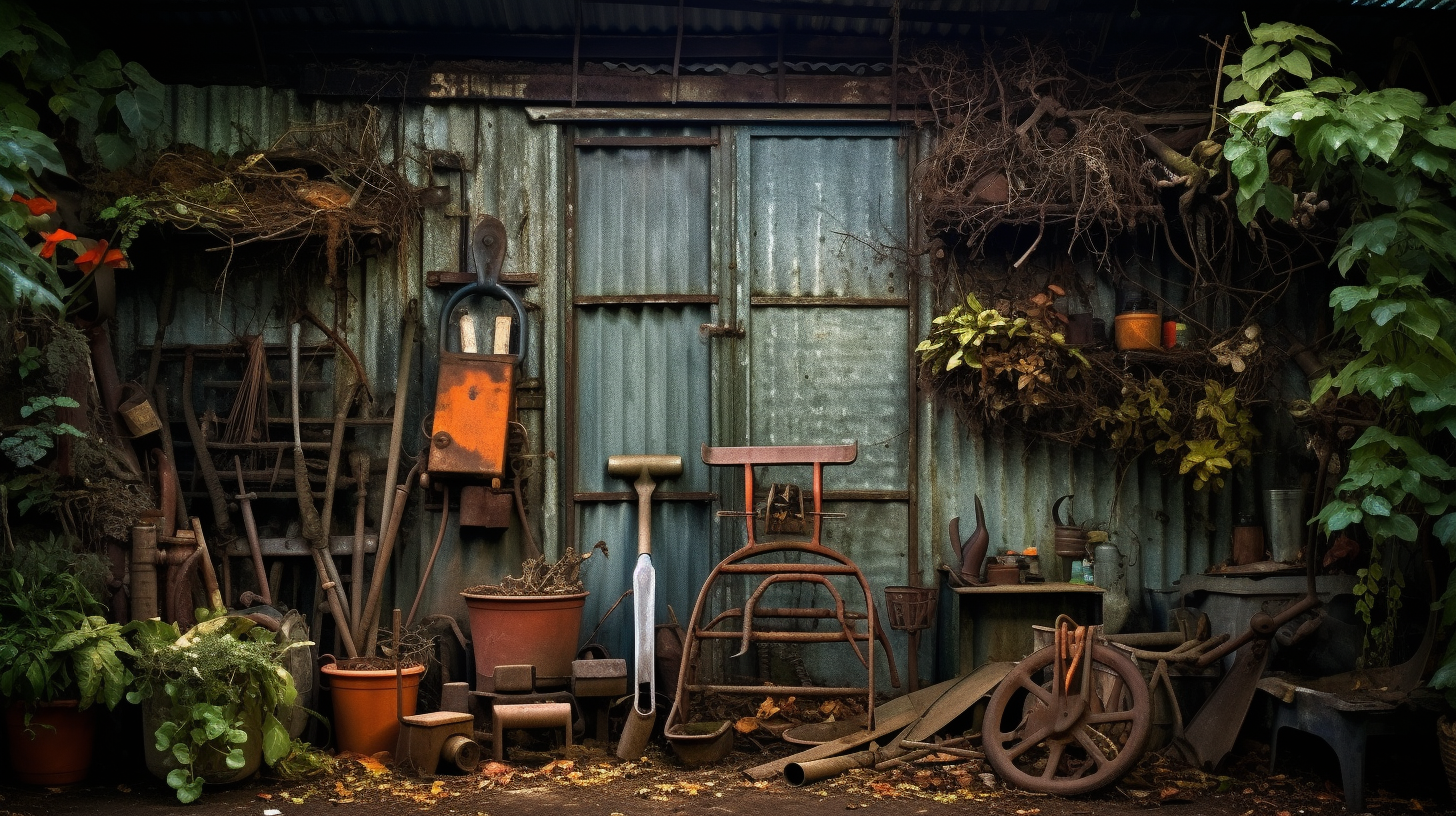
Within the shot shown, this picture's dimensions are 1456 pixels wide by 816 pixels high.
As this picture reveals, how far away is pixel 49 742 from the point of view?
4.78m

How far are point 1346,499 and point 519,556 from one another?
416 cm

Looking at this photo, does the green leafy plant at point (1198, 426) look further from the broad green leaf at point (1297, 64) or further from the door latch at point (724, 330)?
the door latch at point (724, 330)

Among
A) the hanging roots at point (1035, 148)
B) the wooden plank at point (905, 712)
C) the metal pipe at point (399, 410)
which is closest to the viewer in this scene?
the wooden plank at point (905, 712)

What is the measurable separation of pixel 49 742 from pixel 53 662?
433mm

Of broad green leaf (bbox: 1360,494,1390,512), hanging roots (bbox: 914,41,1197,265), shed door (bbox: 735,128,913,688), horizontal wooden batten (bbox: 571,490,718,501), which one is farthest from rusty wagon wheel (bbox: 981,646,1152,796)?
hanging roots (bbox: 914,41,1197,265)

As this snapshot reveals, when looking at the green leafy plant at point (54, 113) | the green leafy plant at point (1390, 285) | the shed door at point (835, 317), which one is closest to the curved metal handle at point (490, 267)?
the shed door at point (835, 317)

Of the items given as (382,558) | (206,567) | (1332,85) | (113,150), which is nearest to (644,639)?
(382,558)

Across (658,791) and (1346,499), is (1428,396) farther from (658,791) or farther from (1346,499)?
(658,791)

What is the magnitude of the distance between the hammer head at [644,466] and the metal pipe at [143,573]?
2251mm

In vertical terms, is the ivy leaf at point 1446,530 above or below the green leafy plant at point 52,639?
above

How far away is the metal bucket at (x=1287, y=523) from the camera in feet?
19.2

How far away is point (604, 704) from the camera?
5508 millimetres

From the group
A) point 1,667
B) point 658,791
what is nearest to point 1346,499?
point 658,791

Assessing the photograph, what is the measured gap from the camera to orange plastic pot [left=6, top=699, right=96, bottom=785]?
4746 millimetres
